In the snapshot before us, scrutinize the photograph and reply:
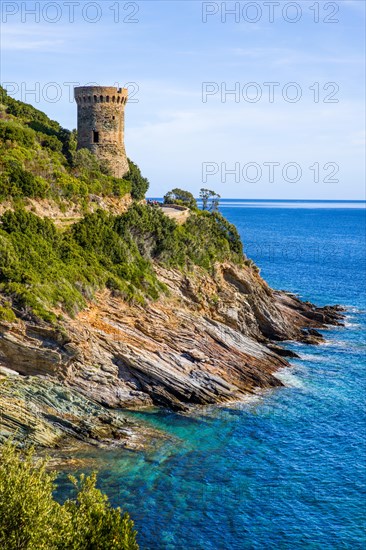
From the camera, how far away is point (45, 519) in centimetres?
2273

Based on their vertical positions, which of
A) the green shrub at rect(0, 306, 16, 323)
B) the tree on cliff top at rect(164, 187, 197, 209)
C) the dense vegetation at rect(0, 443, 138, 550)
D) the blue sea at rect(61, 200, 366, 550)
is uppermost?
the tree on cliff top at rect(164, 187, 197, 209)

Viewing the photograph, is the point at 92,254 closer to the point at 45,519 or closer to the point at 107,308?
the point at 107,308

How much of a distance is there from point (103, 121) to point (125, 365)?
3315 cm

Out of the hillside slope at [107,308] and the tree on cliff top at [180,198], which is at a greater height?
the tree on cliff top at [180,198]

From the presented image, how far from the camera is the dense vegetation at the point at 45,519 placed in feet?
73.1

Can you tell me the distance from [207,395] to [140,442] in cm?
968

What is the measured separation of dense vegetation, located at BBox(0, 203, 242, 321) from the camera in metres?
47.6

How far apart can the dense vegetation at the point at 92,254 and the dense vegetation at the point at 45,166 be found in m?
3.15

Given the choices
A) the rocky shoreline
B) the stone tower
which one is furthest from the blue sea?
the stone tower

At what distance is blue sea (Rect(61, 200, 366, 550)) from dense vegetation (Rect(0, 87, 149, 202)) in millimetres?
24116

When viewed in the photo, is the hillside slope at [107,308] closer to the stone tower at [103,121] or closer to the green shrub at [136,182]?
the green shrub at [136,182]

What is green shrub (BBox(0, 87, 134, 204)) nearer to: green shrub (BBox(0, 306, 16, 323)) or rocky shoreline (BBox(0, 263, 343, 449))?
rocky shoreline (BBox(0, 263, 343, 449))

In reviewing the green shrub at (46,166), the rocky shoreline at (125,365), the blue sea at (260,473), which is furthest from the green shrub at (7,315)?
the green shrub at (46,166)

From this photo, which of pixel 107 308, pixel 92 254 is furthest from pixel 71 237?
pixel 107 308
